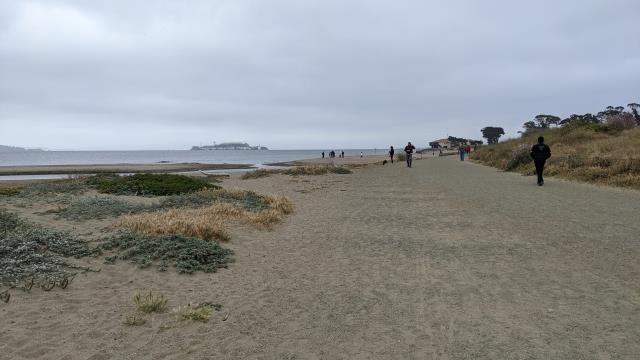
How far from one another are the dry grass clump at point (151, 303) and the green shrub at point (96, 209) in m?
5.79

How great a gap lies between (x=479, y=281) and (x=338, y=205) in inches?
352

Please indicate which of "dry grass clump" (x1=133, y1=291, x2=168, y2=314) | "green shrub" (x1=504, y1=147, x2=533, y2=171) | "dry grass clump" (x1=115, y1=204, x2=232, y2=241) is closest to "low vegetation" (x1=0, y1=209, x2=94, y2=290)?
"dry grass clump" (x1=133, y1=291, x2=168, y2=314)

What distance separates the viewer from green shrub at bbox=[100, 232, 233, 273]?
6.87 meters

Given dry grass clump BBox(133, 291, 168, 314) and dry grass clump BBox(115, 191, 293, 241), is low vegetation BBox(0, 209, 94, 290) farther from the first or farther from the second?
dry grass clump BBox(115, 191, 293, 241)

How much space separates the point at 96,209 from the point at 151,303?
6828 millimetres

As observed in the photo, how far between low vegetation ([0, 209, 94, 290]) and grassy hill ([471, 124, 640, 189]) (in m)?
17.7

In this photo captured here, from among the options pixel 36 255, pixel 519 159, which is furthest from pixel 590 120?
pixel 36 255

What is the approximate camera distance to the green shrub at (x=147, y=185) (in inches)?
611

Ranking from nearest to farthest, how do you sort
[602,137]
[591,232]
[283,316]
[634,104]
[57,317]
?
[57,317], [283,316], [591,232], [602,137], [634,104]

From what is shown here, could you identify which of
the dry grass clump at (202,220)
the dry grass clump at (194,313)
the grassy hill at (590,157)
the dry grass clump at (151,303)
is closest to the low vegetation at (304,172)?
the grassy hill at (590,157)

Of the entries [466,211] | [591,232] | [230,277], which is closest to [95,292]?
[230,277]

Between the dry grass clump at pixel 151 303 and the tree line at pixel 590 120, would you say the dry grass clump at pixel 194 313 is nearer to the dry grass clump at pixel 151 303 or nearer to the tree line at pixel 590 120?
the dry grass clump at pixel 151 303

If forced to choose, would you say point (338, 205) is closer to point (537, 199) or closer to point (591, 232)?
point (537, 199)

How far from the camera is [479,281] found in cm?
627
